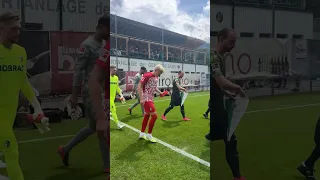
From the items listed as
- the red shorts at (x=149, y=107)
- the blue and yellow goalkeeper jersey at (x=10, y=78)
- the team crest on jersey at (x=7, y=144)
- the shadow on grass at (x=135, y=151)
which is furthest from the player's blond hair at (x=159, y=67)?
the team crest on jersey at (x=7, y=144)

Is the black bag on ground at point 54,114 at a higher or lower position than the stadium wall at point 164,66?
lower

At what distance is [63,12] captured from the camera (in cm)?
181

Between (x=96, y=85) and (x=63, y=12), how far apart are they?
496 millimetres

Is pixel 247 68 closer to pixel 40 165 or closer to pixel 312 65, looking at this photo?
pixel 312 65

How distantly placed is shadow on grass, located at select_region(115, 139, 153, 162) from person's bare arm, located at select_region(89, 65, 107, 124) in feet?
2.38

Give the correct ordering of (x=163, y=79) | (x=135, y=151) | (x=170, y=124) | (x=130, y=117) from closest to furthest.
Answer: (x=135, y=151) < (x=170, y=124) < (x=130, y=117) < (x=163, y=79)

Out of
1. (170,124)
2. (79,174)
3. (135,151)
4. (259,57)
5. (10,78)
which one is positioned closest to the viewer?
(10,78)

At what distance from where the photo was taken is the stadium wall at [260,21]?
2.03 meters

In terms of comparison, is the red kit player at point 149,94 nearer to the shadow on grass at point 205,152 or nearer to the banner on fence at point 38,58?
the shadow on grass at point 205,152

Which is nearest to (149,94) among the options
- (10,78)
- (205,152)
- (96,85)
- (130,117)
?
(130,117)

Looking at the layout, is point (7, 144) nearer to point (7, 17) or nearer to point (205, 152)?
point (7, 17)

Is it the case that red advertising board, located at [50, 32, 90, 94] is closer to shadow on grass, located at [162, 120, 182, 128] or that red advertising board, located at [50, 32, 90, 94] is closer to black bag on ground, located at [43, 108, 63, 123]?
black bag on ground, located at [43, 108, 63, 123]

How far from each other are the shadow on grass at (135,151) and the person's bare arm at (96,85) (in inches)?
28.6

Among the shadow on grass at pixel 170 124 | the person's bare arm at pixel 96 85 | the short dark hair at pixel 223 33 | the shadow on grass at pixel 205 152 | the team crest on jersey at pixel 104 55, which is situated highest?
the short dark hair at pixel 223 33
